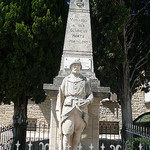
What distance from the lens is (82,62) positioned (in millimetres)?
4973

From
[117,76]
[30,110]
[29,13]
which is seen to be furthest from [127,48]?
[30,110]

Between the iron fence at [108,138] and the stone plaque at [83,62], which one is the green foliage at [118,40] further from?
the stone plaque at [83,62]

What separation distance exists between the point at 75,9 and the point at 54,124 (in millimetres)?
3287

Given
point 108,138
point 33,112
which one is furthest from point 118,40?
point 33,112

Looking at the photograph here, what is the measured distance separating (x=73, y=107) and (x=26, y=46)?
13.3ft

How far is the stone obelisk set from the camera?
4434mm

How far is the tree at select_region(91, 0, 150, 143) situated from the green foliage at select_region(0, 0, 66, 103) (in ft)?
6.33

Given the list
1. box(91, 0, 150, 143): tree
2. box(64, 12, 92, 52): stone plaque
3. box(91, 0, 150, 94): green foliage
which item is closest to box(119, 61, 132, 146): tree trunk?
box(91, 0, 150, 143): tree

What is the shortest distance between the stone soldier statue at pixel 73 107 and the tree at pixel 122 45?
385 cm

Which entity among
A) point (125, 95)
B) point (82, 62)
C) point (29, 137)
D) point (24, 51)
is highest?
point (24, 51)

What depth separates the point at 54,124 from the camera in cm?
449

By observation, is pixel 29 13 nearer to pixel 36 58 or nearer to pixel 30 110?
pixel 36 58

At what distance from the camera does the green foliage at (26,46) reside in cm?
696

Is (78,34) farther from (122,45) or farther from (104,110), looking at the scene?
(104,110)
